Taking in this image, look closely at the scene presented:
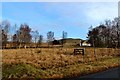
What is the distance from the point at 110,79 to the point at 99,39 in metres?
77.0

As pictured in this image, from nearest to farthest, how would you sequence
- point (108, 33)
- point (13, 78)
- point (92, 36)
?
1. point (13, 78)
2. point (108, 33)
3. point (92, 36)

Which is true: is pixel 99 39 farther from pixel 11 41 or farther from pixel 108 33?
pixel 11 41

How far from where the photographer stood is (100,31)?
9788cm

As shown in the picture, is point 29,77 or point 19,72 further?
point 19,72

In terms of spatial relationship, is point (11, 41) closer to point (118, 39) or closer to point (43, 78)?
point (118, 39)

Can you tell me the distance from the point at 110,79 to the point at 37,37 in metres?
70.1

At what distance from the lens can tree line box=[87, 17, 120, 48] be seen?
8184 cm

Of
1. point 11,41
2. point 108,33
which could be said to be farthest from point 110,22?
point 11,41

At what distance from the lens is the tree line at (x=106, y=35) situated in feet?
268

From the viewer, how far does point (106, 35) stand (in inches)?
3536

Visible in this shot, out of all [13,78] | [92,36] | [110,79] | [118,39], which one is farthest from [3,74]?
[92,36]

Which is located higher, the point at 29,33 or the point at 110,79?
the point at 29,33

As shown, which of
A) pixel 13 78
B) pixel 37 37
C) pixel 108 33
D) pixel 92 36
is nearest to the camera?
pixel 13 78

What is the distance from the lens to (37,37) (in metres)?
83.8
